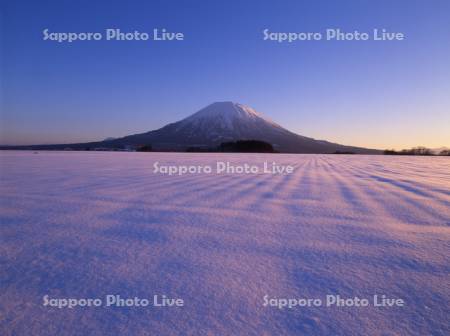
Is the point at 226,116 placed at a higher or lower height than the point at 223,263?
higher

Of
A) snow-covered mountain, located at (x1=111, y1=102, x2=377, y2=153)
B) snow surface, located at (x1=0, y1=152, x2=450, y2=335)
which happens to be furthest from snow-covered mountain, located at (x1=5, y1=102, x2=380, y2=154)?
snow surface, located at (x1=0, y1=152, x2=450, y2=335)

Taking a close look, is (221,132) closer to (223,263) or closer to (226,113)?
(226,113)

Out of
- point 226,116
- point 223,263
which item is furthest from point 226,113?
point 223,263

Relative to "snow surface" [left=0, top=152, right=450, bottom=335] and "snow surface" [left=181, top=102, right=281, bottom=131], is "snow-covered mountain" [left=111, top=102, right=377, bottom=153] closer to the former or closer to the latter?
"snow surface" [left=181, top=102, right=281, bottom=131]

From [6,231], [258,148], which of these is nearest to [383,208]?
[6,231]

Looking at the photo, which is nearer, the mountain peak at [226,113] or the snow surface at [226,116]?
the snow surface at [226,116]

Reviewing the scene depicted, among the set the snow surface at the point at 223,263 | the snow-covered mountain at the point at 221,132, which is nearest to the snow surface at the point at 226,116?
the snow-covered mountain at the point at 221,132

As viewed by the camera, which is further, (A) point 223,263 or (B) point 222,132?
(B) point 222,132

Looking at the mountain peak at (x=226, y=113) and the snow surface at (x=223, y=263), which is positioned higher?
the mountain peak at (x=226, y=113)

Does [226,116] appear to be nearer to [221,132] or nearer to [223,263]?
[221,132]

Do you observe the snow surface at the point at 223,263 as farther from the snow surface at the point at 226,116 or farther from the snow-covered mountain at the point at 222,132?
the snow surface at the point at 226,116

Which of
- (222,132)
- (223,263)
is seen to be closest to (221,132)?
(222,132)
